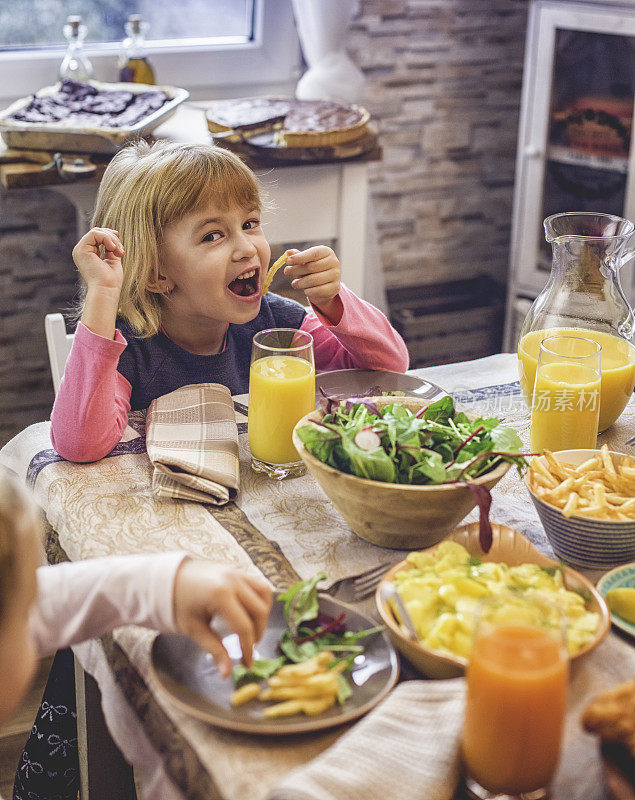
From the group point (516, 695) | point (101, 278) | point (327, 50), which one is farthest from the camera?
point (327, 50)

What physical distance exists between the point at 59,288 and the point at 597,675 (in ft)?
7.62

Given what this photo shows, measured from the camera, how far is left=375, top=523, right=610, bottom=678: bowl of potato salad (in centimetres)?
79

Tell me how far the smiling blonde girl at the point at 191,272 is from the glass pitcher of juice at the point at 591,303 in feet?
0.86

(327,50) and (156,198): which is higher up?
(327,50)

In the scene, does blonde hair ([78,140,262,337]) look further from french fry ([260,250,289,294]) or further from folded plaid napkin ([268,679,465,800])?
folded plaid napkin ([268,679,465,800])

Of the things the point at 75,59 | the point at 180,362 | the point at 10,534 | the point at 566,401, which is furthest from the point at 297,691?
the point at 75,59

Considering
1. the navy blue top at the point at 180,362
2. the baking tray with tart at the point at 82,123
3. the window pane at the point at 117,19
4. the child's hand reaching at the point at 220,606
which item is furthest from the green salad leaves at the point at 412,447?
the window pane at the point at 117,19

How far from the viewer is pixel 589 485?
1.02m

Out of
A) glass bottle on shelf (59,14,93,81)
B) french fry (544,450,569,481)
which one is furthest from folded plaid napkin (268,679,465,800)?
glass bottle on shelf (59,14,93,81)

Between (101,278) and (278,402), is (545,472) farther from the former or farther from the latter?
(101,278)

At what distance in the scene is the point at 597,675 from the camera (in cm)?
79

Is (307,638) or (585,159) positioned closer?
(307,638)

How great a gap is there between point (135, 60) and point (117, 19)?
23 centimetres

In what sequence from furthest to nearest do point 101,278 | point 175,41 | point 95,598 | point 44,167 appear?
point 175,41, point 44,167, point 101,278, point 95,598
